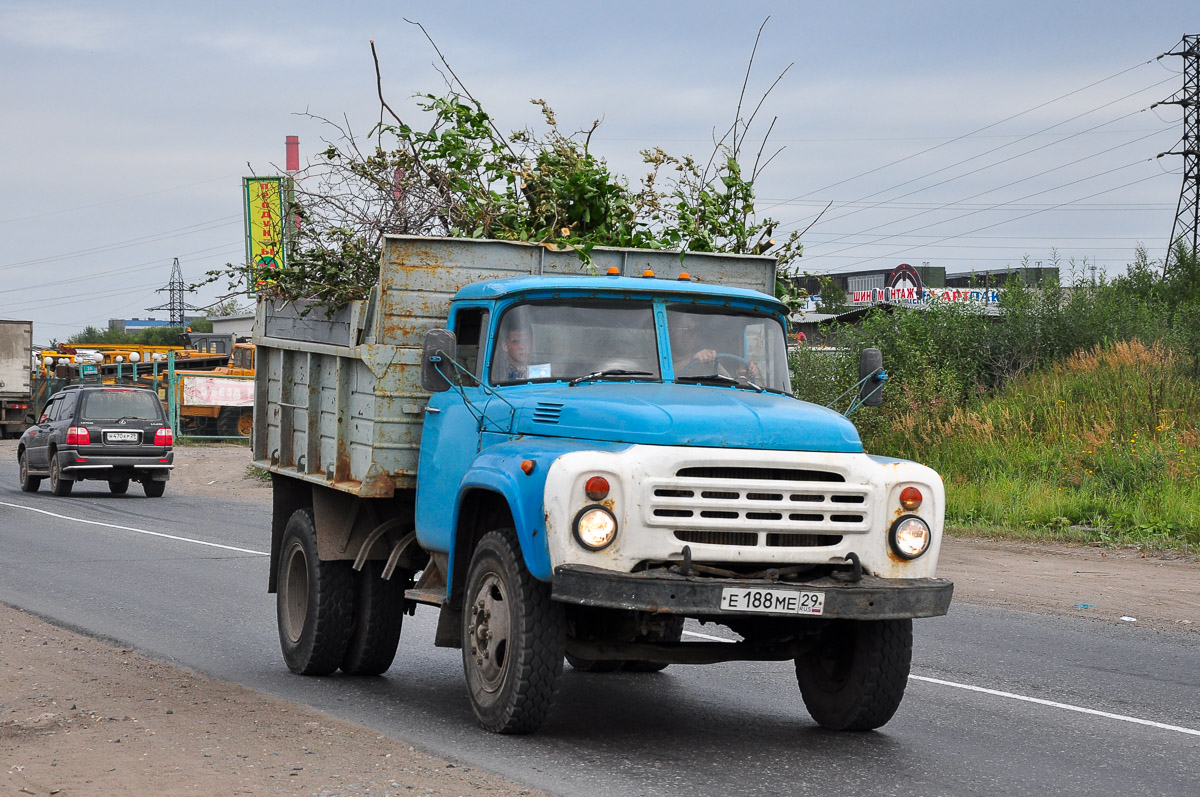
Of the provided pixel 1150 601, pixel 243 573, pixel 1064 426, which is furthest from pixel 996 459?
pixel 243 573

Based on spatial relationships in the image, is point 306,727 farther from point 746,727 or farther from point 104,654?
point 104,654

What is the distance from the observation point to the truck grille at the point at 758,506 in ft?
20.1

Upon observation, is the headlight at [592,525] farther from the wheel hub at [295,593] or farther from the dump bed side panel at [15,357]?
the dump bed side panel at [15,357]

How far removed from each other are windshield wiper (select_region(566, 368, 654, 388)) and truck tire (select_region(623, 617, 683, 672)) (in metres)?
1.26

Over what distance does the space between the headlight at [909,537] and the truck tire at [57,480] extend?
22053 millimetres

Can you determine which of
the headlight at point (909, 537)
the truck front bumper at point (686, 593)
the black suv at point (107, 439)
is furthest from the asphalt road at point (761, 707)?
the black suv at point (107, 439)

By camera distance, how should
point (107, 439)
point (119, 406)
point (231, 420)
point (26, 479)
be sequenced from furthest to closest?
1. point (231, 420)
2. point (26, 479)
3. point (119, 406)
4. point (107, 439)

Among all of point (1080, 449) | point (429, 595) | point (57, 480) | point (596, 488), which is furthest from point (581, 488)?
point (57, 480)

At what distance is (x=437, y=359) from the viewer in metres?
7.23

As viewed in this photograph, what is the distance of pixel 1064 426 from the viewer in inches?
878

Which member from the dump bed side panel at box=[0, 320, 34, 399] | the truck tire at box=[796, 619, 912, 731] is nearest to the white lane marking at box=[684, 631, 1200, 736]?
the truck tire at box=[796, 619, 912, 731]

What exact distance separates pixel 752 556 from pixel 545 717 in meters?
1.24

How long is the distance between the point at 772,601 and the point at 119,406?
21.8 meters

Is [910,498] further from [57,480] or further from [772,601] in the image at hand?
[57,480]
